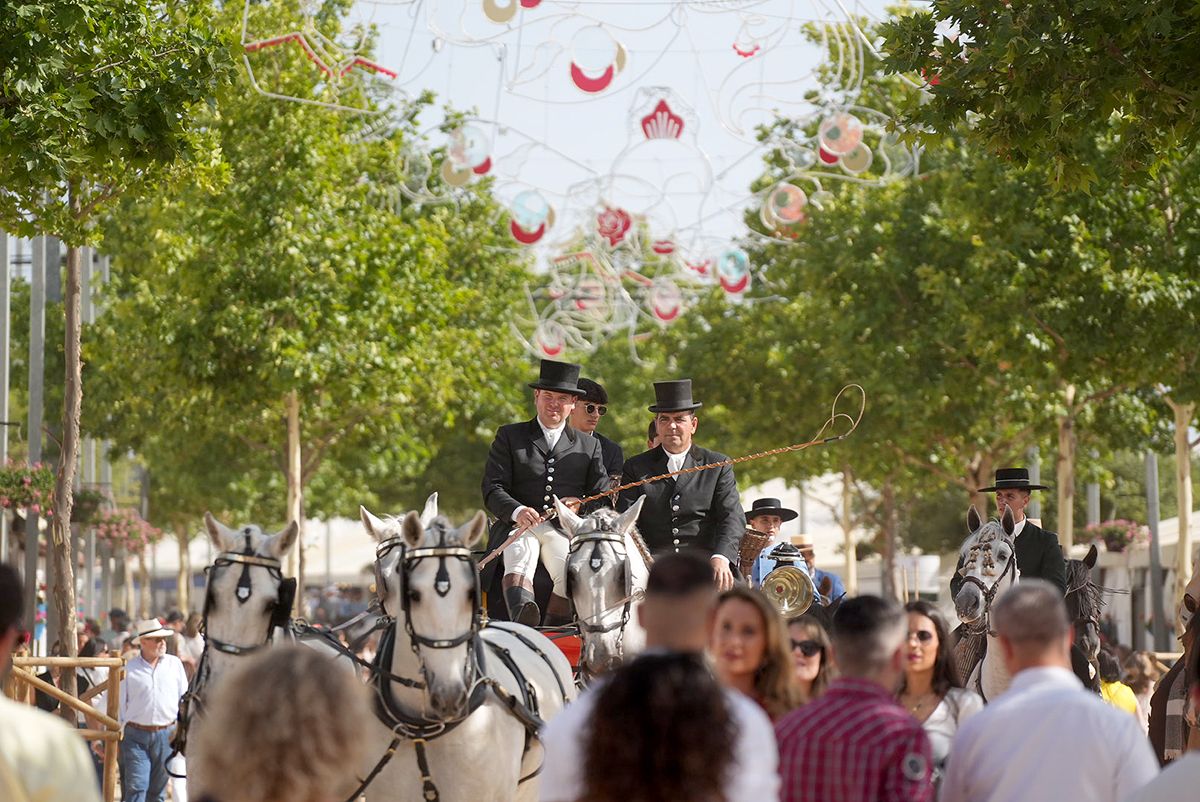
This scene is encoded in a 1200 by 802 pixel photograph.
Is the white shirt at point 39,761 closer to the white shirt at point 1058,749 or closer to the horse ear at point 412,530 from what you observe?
the white shirt at point 1058,749

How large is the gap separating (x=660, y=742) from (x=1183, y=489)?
22745mm

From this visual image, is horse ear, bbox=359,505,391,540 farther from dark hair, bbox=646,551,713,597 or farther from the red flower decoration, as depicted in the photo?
the red flower decoration

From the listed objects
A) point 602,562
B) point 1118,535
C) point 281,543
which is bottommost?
point 1118,535

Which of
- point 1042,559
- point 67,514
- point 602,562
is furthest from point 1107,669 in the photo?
point 67,514

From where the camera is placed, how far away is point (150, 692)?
17.8 m

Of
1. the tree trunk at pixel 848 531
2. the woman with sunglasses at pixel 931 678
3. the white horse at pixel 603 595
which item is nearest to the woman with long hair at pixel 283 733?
the woman with sunglasses at pixel 931 678

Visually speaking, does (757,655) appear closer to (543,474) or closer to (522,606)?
(522,606)

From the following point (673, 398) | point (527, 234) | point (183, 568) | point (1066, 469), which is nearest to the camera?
point (673, 398)

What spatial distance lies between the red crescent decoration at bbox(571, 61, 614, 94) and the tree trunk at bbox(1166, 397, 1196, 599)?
34.3 ft

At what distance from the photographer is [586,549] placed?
1060cm

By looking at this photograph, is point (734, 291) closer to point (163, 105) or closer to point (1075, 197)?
point (1075, 197)

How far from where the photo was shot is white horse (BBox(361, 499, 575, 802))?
8.89 metres

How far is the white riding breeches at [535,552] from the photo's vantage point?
12.6 meters

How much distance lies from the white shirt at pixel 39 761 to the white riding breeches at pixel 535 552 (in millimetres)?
7740
